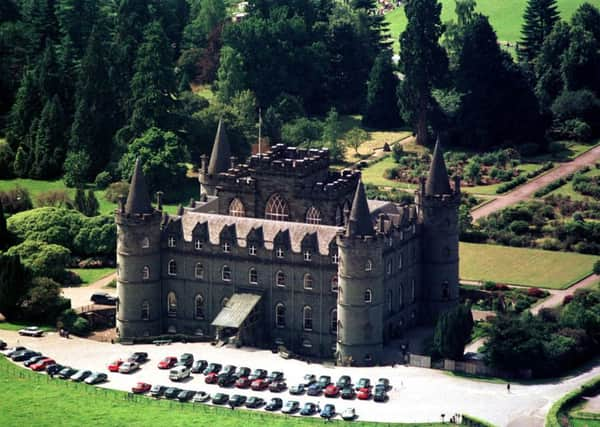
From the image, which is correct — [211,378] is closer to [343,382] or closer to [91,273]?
[343,382]

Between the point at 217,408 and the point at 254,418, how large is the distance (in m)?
3.99

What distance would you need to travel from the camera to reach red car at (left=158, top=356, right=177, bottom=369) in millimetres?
155625

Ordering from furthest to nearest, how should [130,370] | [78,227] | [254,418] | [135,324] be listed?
1. [78,227]
2. [135,324]
3. [130,370]
4. [254,418]

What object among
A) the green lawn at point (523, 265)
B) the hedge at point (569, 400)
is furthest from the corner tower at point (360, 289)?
the green lawn at point (523, 265)

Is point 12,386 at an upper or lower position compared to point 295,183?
lower

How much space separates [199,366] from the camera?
154875 mm

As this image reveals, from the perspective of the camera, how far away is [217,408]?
480 ft

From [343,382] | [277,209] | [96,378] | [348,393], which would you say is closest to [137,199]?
[277,209]

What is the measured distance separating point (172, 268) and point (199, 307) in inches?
172

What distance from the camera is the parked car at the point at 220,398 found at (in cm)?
14750

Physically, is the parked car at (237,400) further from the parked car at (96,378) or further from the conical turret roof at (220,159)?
the conical turret roof at (220,159)

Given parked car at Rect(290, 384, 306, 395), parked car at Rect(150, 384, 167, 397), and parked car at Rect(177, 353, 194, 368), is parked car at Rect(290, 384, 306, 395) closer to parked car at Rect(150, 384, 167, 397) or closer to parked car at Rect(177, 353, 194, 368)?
parked car at Rect(150, 384, 167, 397)

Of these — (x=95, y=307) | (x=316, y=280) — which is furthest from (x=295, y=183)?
(x=95, y=307)

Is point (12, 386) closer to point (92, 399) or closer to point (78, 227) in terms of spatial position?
point (92, 399)
